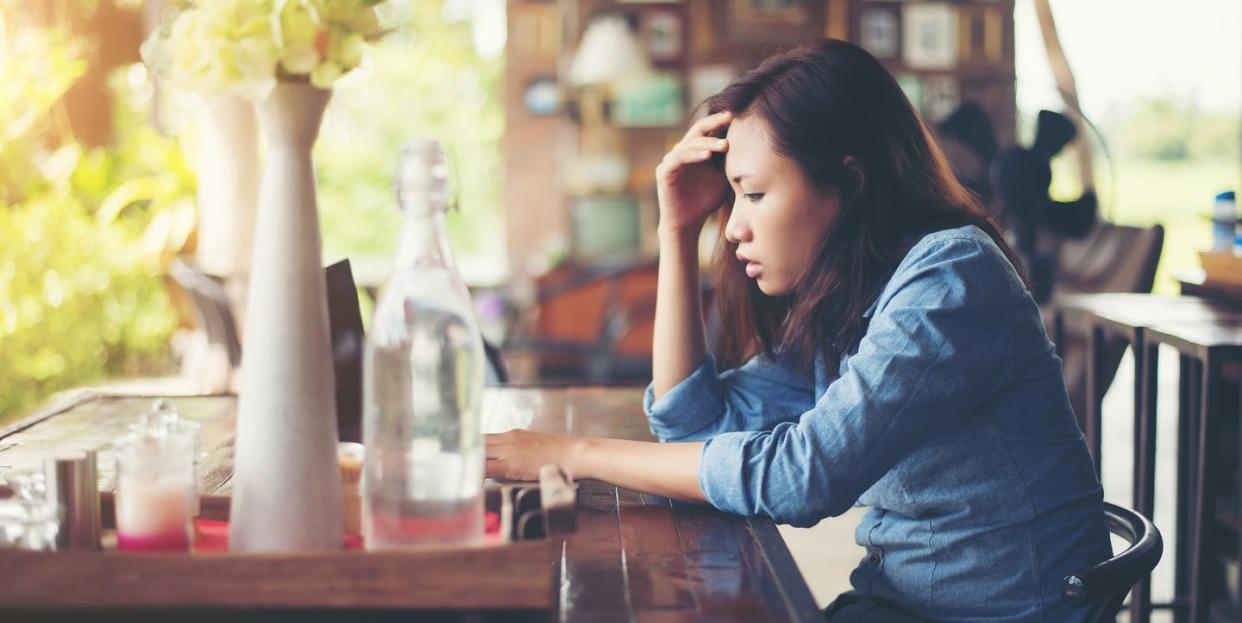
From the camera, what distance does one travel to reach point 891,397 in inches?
45.8

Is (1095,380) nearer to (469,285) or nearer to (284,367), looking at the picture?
(284,367)

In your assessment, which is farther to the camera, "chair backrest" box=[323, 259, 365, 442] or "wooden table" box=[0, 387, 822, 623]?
"chair backrest" box=[323, 259, 365, 442]

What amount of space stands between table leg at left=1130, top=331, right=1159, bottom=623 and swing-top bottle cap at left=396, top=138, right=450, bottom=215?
1806 millimetres

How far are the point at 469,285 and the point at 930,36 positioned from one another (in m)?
2.96

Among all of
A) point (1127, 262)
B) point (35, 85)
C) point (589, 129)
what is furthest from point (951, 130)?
point (35, 85)

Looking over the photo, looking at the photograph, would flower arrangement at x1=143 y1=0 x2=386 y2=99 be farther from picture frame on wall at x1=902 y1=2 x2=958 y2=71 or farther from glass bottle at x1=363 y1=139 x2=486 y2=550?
picture frame on wall at x1=902 y1=2 x2=958 y2=71

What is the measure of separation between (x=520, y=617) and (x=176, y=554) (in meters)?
0.24

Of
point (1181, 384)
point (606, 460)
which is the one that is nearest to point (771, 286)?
point (606, 460)

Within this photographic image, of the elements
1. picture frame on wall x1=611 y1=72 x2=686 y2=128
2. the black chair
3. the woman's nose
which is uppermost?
picture frame on wall x1=611 y1=72 x2=686 y2=128

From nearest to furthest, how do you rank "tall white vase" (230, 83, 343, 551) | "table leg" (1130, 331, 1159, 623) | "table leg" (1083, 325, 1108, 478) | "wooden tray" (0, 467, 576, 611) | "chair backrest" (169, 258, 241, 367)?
"wooden tray" (0, 467, 576, 611) < "tall white vase" (230, 83, 343, 551) < "table leg" (1130, 331, 1159, 623) < "table leg" (1083, 325, 1108, 478) < "chair backrest" (169, 258, 241, 367)

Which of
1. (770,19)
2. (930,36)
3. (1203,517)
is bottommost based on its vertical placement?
(1203,517)

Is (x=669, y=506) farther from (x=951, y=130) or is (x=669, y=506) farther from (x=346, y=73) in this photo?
(x=951, y=130)

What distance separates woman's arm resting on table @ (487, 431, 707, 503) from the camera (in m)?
1.25

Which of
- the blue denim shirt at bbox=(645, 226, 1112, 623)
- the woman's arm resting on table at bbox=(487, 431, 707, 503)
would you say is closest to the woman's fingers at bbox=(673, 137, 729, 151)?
the blue denim shirt at bbox=(645, 226, 1112, 623)
